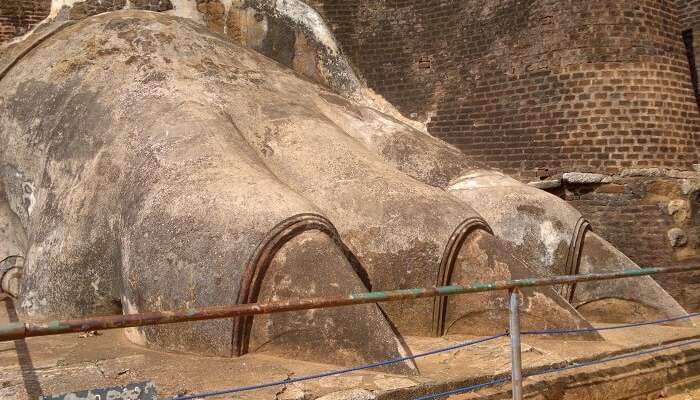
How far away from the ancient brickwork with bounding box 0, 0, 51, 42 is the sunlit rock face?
4.84 ft

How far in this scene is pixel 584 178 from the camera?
8141mm

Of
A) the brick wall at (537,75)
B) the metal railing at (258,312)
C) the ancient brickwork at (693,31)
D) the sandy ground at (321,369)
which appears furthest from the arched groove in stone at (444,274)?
the ancient brickwork at (693,31)

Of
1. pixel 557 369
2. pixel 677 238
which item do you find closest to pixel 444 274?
pixel 557 369

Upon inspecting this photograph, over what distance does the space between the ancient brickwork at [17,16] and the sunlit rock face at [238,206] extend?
4.84 ft

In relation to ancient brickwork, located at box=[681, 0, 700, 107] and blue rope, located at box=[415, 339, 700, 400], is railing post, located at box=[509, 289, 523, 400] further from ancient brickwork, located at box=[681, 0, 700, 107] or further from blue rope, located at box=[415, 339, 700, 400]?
ancient brickwork, located at box=[681, 0, 700, 107]

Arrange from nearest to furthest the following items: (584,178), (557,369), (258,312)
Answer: (258,312) → (557,369) → (584,178)

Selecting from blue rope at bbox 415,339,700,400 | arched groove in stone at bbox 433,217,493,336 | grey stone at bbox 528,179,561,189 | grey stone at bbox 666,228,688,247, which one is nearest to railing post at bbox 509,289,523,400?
blue rope at bbox 415,339,700,400

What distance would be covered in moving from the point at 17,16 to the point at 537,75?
6.30 meters

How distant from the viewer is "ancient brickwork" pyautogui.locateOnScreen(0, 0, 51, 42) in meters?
8.45

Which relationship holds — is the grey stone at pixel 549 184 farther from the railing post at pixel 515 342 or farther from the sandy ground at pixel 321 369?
the railing post at pixel 515 342

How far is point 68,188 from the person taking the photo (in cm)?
534

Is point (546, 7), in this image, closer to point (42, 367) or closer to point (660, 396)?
point (660, 396)

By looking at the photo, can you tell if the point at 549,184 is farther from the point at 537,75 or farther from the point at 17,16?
the point at 17,16

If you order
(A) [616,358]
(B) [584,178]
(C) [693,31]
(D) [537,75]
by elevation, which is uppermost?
(C) [693,31]
